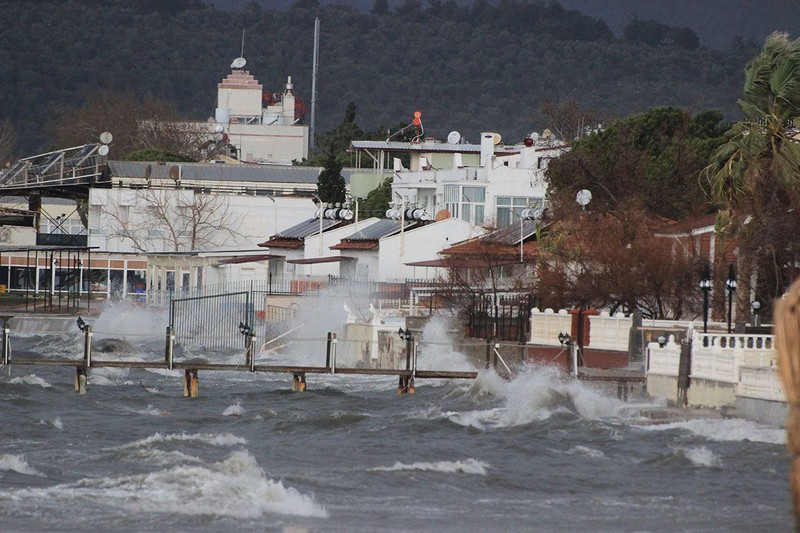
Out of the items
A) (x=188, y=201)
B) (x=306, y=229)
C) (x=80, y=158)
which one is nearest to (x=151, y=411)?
(x=80, y=158)

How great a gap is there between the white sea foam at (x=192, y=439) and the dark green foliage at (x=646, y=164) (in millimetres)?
24766

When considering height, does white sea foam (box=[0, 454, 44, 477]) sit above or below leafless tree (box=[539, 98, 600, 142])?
below

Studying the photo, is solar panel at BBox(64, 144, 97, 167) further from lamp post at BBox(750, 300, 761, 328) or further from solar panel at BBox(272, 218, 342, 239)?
lamp post at BBox(750, 300, 761, 328)

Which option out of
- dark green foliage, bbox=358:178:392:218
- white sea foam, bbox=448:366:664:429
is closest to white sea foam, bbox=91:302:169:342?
dark green foliage, bbox=358:178:392:218

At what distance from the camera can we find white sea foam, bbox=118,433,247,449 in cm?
2819

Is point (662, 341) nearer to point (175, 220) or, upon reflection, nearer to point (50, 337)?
point (50, 337)

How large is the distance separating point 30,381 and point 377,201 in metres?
50.3

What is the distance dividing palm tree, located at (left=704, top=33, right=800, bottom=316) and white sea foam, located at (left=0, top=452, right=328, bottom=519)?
18.6 meters

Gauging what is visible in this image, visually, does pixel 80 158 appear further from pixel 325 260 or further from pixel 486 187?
pixel 486 187

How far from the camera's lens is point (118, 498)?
21.7 m

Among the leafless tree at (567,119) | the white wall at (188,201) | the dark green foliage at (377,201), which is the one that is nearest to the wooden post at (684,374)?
the dark green foliage at (377,201)

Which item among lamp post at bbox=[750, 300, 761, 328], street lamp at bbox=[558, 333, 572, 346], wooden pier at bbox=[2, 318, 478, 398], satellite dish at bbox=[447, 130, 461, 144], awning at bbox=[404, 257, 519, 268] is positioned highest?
satellite dish at bbox=[447, 130, 461, 144]

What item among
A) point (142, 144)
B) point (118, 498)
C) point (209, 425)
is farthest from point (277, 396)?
point (142, 144)

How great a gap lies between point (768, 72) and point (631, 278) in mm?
6926
